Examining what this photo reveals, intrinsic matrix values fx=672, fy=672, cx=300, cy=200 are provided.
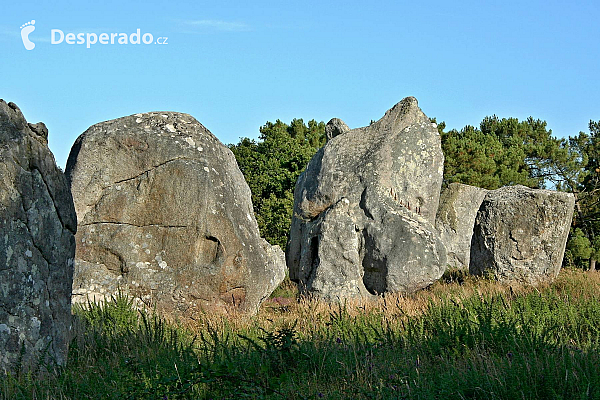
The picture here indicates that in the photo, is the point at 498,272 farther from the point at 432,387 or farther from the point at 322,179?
the point at 432,387

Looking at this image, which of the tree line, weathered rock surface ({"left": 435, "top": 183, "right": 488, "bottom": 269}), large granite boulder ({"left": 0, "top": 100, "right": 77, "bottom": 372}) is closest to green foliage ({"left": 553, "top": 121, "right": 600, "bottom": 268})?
the tree line

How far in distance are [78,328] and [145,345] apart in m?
0.70

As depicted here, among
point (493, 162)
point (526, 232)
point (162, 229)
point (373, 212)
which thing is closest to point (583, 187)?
point (493, 162)

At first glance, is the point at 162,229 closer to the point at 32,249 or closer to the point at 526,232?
the point at 32,249

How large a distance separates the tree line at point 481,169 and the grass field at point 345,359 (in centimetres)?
1697

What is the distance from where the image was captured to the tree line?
79.9 feet

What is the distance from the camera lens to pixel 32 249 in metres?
5.47

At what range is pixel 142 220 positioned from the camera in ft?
28.2

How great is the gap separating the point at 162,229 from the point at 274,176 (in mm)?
17993

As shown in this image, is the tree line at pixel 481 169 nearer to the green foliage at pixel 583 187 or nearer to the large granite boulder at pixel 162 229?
the green foliage at pixel 583 187

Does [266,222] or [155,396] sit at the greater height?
[266,222]

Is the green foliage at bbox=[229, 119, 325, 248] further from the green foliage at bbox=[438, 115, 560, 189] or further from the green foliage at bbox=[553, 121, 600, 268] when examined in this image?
the green foliage at bbox=[553, 121, 600, 268]

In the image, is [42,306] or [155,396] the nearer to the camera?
[155,396]

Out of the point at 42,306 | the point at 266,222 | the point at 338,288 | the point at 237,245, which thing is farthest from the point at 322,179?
the point at 266,222
